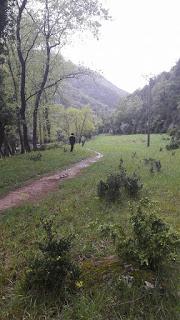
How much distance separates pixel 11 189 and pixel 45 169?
20.2 ft

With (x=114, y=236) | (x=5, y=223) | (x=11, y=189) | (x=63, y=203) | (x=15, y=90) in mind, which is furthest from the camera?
(x=15, y=90)

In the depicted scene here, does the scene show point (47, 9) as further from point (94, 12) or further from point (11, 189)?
point (11, 189)

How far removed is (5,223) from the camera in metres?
10.6

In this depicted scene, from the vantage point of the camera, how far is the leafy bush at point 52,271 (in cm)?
611

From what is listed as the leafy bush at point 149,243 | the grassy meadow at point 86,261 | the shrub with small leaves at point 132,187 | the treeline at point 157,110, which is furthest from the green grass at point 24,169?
the treeline at point 157,110

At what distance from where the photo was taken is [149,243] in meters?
6.46

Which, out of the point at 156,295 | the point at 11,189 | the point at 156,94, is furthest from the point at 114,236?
the point at 156,94

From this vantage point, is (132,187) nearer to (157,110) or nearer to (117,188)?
(117,188)

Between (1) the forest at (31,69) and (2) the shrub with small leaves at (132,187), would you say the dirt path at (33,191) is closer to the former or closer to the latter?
(2) the shrub with small leaves at (132,187)

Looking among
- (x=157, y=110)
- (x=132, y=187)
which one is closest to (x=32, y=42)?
(x=132, y=187)

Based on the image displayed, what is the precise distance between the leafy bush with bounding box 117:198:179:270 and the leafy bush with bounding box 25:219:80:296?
1021 mm

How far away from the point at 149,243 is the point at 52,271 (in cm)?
174

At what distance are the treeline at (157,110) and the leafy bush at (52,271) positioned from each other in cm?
5971

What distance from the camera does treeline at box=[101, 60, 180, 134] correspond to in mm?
85375
